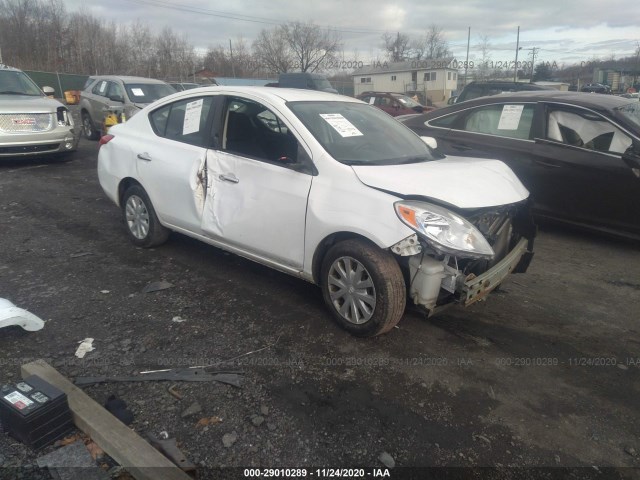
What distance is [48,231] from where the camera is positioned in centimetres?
588

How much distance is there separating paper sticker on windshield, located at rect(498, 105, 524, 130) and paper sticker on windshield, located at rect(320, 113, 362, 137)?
2842 mm

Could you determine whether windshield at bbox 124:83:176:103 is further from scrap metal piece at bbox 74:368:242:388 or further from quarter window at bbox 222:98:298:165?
scrap metal piece at bbox 74:368:242:388

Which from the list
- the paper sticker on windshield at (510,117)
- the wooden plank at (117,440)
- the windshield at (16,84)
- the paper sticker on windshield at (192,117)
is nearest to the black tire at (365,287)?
the wooden plank at (117,440)

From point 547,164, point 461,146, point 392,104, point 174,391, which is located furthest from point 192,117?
point 392,104

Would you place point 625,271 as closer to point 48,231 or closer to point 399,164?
→ point 399,164

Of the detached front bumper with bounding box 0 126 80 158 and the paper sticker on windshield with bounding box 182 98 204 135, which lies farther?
the detached front bumper with bounding box 0 126 80 158

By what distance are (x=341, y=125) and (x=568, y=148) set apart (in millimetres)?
3027

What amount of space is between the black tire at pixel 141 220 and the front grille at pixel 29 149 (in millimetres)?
4955

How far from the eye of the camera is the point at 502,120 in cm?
614

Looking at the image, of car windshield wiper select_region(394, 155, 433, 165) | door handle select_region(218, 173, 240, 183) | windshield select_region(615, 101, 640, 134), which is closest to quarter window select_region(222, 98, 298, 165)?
door handle select_region(218, 173, 240, 183)

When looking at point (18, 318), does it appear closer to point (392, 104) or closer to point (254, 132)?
point (254, 132)

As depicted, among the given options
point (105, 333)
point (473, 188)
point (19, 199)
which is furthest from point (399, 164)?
point (19, 199)

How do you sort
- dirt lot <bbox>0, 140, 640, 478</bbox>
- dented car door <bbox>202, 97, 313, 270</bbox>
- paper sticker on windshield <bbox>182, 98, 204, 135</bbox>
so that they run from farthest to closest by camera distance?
paper sticker on windshield <bbox>182, 98, 204, 135</bbox> → dented car door <bbox>202, 97, 313, 270</bbox> → dirt lot <bbox>0, 140, 640, 478</bbox>

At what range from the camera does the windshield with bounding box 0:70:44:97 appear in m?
9.72
